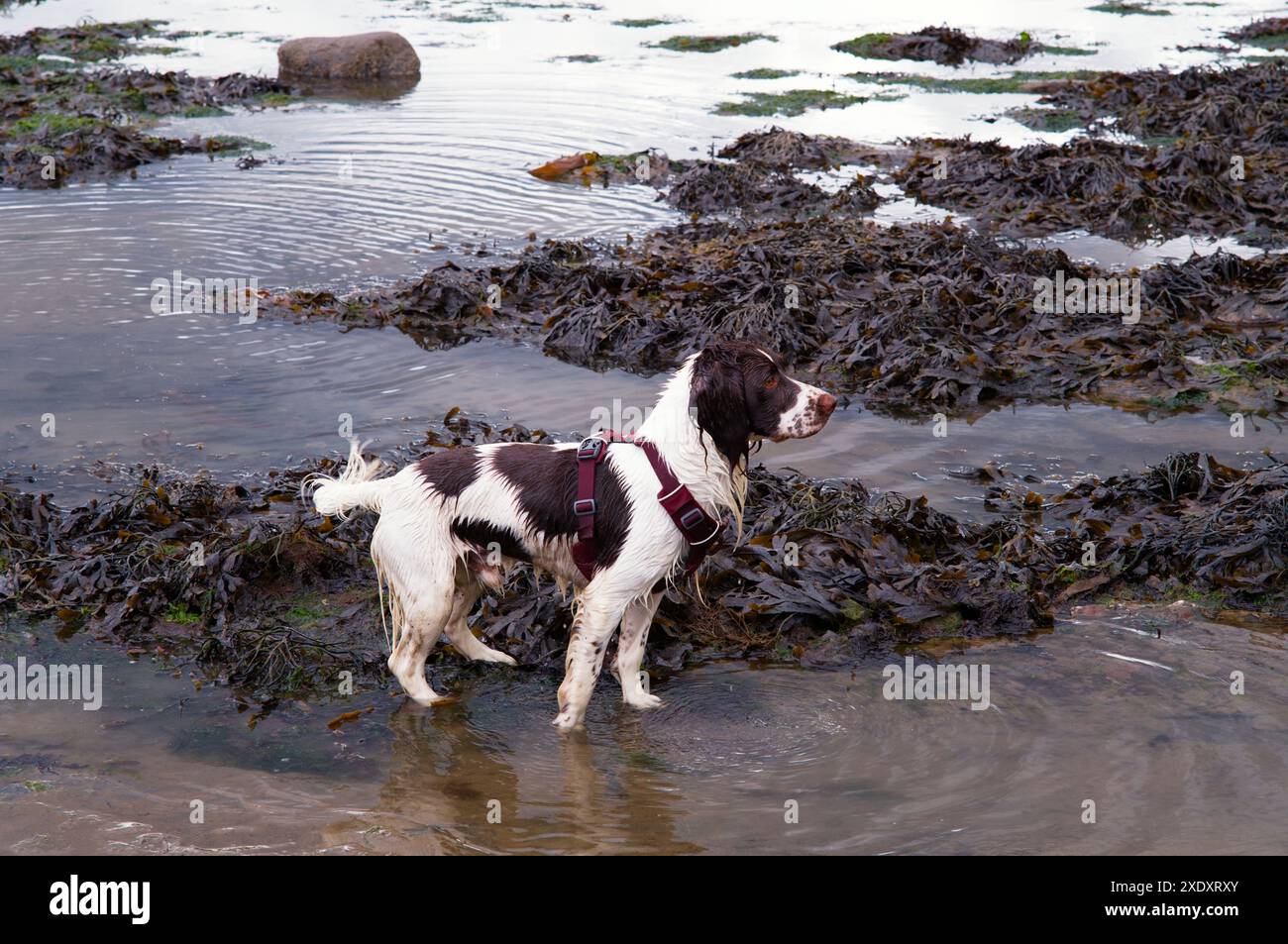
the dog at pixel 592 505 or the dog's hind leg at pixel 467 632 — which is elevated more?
the dog at pixel 592 505

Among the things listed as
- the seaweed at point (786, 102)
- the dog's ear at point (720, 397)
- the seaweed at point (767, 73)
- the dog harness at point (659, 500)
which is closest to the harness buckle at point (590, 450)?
the dog harness at point (659, 500)

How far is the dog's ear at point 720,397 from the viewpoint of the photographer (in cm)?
508

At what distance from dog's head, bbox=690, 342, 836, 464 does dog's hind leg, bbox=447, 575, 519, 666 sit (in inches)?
57.5

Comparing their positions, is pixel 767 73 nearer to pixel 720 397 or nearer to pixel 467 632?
pixel 467 632

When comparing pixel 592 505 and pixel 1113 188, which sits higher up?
pixel 1113 188

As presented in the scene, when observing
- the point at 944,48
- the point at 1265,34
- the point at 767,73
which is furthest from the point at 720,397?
the point at 1265,34

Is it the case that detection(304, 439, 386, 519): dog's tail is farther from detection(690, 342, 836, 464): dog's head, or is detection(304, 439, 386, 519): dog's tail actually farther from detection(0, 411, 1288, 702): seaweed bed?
detection(690, 342, 836, 464): dog's head

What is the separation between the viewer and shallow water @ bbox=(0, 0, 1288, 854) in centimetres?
483

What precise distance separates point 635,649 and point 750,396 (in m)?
1.39

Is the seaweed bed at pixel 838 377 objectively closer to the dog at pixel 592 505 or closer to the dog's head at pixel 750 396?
the dog at pixel 592 505

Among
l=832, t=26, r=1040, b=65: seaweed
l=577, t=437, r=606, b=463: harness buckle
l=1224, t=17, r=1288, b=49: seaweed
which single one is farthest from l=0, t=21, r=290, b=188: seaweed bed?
l=1224, t=17, r=1288, b=49: seaweed

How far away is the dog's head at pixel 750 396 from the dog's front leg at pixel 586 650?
909 mm

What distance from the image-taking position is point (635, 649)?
570 cm
